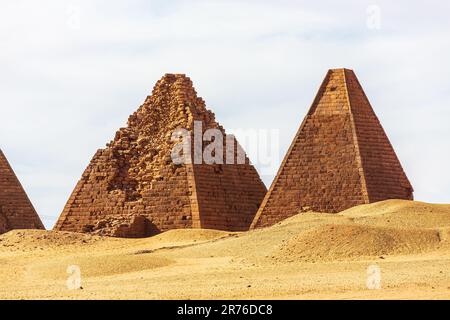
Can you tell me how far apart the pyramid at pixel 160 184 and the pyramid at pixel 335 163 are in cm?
201

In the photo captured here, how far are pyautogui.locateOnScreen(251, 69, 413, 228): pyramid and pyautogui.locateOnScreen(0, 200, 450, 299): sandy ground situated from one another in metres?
2.65

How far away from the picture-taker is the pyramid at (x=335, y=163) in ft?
156

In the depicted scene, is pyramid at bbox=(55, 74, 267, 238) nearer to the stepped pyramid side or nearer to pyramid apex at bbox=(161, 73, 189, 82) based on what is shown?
pyramid apex at bbox=(161, 73, 189, 82)

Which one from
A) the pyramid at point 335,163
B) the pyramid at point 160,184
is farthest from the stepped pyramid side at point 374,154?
the pyramid at point 160,184

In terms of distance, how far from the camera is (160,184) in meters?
49.2

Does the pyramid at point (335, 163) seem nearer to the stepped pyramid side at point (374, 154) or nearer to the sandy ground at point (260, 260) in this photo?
the stepped pyramid side at point (374, 154)

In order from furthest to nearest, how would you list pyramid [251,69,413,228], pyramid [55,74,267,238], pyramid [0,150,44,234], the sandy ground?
pyramid [0,150,44,234] < pyramid [55,74,267,238] < pyramid [251,69,413,228] < the sandy ground

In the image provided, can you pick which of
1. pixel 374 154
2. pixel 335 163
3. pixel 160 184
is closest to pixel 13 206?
pixel 160 184

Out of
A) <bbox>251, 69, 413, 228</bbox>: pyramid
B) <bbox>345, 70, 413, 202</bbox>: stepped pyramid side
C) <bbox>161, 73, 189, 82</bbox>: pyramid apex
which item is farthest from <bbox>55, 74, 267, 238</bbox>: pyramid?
<bbox>345, 70, 413, 202</bbox>: stepped pyramid side

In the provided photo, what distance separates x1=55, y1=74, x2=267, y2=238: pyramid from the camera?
48.4m
